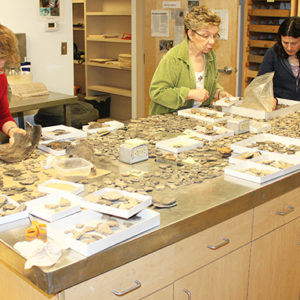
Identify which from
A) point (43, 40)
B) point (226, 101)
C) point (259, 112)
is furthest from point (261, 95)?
point (43, 40)

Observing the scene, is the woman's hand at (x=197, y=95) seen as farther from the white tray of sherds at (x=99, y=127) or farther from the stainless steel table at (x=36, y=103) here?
the stainless steel table at (x=36, y=103)

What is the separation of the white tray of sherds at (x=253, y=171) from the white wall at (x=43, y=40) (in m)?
3.06

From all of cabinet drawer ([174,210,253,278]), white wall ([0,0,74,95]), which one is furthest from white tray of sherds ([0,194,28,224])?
white wall ([0,0,74,95])

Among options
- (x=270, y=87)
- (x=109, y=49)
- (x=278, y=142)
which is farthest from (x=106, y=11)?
(x=278, y=142)

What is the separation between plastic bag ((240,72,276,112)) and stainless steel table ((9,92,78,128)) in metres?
1.65

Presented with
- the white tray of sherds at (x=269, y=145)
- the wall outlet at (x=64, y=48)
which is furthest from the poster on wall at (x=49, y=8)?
the white tray of sherds at (x=269, y=145)

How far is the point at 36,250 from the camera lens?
125 centimetres

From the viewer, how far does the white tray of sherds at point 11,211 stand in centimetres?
143

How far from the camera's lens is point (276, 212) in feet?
6.41

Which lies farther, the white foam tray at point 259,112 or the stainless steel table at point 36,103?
the stainless steel table at point 36,103

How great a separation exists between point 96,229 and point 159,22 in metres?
4.25

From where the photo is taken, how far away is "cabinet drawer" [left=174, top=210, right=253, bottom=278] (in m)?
1.58

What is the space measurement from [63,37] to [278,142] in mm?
3042

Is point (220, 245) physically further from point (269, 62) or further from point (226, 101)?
point (269, 62)
